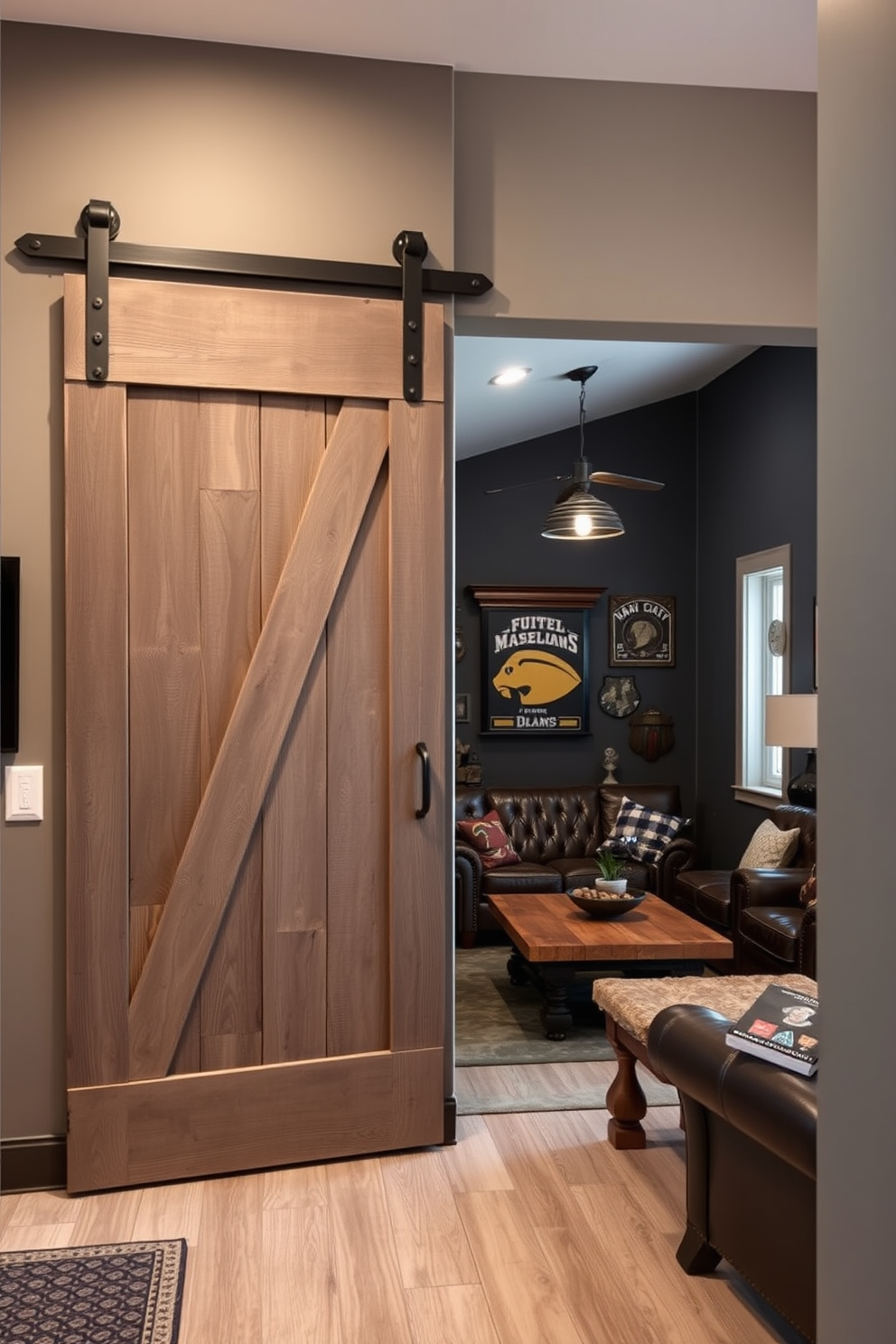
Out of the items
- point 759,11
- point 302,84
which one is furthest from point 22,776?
point 759,11

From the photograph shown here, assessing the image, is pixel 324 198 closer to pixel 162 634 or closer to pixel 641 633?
pixel 162 634

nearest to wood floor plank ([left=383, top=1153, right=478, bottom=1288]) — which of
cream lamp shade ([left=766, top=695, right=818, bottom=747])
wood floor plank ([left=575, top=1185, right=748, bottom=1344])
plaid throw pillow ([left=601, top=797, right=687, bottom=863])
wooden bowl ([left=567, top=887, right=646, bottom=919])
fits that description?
wood floor plank ([left=575, top=1185, right=748, bottom=1344])

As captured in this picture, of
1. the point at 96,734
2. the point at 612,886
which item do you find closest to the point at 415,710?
the point at 96,734

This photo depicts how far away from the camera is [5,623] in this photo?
2.92m

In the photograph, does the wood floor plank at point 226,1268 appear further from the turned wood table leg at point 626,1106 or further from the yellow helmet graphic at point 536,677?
the yellow helmet graphic at point 536,677

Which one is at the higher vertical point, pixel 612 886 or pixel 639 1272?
pixel 612 886

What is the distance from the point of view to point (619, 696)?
7934mm

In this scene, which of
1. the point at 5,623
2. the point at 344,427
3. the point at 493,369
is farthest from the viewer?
the point at 493,369

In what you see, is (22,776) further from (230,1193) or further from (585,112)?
(585,112)

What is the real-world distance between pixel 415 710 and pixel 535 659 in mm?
4657

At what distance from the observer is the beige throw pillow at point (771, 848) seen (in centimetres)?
581

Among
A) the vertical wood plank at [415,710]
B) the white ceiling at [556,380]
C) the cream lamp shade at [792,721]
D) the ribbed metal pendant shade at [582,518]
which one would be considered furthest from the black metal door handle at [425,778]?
the ribbed metal pendant shade at [582,518]

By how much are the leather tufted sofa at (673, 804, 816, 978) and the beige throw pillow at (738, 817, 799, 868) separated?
1.3 inches

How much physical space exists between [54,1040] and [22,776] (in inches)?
27.9
